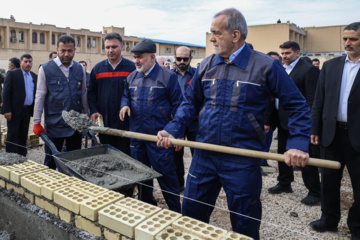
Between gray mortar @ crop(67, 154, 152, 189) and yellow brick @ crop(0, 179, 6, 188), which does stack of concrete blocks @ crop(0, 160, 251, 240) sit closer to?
yellow brick @ crop(0, 179, 6, 188)

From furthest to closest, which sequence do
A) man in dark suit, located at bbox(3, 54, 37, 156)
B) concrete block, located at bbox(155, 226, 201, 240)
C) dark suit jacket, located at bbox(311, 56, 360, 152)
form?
man in dark suit, located at bbox(3, 54, 37, 156) → dark suit jacket, located at bbox(311, 56, 360, 152) → concrete block, located at bbox(155, 226, 201, 240)

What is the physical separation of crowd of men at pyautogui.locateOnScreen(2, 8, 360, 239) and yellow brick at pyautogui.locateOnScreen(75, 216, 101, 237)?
81 centimetres

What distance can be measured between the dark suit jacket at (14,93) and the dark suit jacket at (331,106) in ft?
18.4

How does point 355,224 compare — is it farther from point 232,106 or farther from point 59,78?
point 59,78

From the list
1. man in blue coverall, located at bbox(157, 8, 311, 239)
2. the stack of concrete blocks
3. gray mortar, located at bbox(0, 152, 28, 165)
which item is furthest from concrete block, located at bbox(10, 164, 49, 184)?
man in blue coverall, located at bbox(157, 8, 311, 239)

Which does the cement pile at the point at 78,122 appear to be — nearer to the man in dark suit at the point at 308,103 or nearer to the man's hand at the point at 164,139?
the man's hand at the point at 164,139

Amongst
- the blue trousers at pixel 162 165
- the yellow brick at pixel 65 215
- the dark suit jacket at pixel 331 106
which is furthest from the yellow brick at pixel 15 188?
the dark suit jacket at pixel 331 106

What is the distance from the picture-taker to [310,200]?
15.2 feet

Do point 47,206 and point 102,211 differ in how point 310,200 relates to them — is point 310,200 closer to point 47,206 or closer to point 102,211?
point 102,211

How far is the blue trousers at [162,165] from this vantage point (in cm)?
381

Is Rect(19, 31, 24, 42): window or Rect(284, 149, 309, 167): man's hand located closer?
Rect(284, 149, 309, 167): man's hand

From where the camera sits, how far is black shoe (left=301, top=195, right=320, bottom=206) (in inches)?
181

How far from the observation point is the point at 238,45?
2629 millimetres

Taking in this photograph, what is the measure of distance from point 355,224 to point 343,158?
72cm
